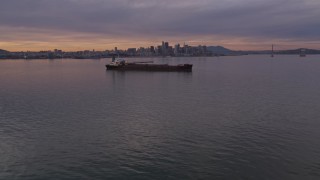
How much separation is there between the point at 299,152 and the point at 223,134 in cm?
809

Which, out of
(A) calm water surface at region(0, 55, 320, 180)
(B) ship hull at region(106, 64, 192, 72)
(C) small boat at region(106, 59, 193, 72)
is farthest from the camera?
(C) small boat at region(106, 59, 193, 72)

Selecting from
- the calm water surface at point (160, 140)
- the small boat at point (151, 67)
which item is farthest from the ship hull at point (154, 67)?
the calm water surface at point (160, 140)

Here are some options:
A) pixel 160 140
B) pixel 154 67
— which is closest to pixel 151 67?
pixel 154 67

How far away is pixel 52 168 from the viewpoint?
24594 millimetres

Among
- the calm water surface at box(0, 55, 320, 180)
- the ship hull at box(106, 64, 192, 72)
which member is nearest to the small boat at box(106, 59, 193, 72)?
the ship hull at box(106, 64, 192, 72)

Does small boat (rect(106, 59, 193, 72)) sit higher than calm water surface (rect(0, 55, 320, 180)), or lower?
higher

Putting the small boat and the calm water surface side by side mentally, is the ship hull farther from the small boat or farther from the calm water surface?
the calm water surface

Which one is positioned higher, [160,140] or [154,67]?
[154,67]

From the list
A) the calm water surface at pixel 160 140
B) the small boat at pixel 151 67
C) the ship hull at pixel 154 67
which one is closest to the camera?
the calm water surface at pixel 160 140

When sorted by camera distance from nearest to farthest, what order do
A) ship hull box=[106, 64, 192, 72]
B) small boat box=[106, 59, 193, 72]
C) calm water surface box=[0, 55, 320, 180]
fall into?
1. calm water surface box=[0, 55, 320, 180]
2. ship hull box=[106, 64, 192, 72]
3. small boat box=[106, 59, 193, 72]

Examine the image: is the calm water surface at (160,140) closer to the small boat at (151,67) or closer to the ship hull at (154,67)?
the ship hull at (154,67)

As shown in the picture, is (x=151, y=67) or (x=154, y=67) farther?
(x=151, y=67)

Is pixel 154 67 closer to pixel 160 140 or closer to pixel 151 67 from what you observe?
pixel 151 67

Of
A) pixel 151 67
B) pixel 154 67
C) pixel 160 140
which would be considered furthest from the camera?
pixel 151 67
